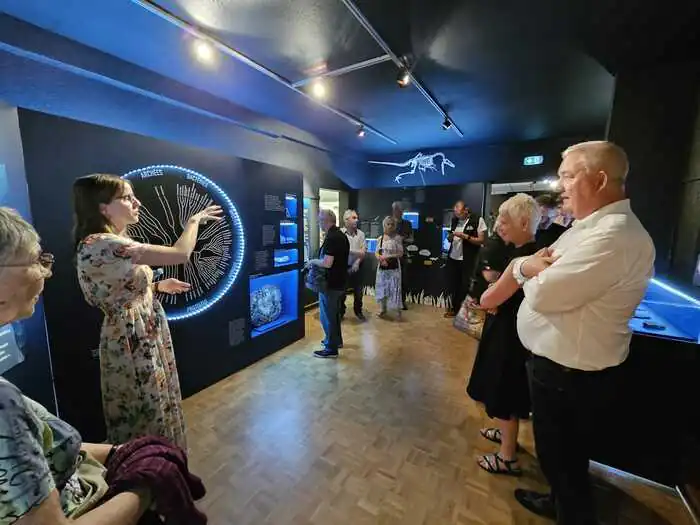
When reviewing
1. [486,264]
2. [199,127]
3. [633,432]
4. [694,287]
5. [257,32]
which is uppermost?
[257,32]

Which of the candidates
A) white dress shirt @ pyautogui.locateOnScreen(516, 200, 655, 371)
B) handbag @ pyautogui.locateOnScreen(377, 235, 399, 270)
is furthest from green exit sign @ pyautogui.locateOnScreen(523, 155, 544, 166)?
white dress shirt @ pyautogui.locateOnScreen(516, 200, 655, 371)

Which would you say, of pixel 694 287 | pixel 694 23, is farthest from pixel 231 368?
pixel 694 23

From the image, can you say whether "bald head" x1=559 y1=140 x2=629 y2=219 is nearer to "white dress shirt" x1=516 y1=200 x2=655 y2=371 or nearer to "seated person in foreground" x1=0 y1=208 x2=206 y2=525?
"white dress shirt" x1=516 y1=200 x2=655 y2=371

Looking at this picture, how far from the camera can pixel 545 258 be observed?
1.23 metres

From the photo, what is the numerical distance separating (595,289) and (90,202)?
2.17 m

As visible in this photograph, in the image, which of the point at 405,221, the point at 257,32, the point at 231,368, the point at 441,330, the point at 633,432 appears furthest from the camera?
the point at 405,221

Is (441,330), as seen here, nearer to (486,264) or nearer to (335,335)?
(335,335)

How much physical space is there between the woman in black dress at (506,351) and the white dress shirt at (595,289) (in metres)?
0.36

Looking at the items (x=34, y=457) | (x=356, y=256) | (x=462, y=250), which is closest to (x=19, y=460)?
(x=34, y=457)

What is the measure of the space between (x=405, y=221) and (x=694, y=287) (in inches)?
153

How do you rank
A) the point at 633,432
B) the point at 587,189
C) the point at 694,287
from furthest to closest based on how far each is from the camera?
the point at 694,287 → the point at 633,432 → the point at 587,189

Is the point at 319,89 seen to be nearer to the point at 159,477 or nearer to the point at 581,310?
the point at 581,310

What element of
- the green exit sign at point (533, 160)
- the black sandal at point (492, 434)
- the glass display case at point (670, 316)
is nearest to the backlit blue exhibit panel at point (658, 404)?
the glass display case at point (670, 316)

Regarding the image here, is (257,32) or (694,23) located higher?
(257,32)
